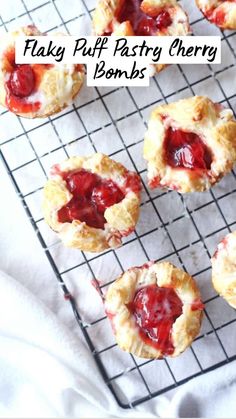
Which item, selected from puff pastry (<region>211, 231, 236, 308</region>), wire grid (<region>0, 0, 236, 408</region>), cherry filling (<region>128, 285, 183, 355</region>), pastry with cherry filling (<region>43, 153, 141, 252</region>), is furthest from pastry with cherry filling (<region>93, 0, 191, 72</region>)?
cherry filling (<region>128, 285, 183, 355</region>)

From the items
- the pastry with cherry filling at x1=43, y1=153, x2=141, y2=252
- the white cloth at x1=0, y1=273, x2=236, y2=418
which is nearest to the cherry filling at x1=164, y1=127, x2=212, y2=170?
the pastry with cherry filling at x1=43, y1=153, x2=141, y2=252

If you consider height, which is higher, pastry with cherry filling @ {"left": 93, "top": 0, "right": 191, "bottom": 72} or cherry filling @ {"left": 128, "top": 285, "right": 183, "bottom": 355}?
pastry with cherry filling @ {"left": 93, "top": 0, "right": 191, "bottom": 72}

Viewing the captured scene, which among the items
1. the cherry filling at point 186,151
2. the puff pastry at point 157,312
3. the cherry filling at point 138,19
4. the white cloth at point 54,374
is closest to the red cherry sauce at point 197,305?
the puff pastry at point 157,312

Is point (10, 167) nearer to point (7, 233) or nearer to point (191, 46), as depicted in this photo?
point (7, 233)

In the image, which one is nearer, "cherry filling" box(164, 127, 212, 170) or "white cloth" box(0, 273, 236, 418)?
"cherry filling" box(164, 127, 212, 170)

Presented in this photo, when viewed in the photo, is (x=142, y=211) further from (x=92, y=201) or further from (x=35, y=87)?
(x=35, y=87)

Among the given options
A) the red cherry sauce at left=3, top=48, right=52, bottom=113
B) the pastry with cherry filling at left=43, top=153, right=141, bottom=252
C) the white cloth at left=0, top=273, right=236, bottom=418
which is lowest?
the white cloth at left=0, top=273, right=236, bottom=418

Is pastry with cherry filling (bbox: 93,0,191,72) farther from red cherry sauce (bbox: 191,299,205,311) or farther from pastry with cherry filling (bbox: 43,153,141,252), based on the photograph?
red cherry sauce (bbox: 191,299,205,311)
